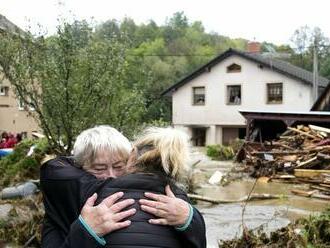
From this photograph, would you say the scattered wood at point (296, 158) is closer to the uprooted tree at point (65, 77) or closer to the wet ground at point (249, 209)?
the wet ground at point (249, 209)

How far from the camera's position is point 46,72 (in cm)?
1031

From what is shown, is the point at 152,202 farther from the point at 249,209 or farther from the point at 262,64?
the point at 262,64

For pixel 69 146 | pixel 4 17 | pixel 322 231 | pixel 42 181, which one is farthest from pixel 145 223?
pixel 4 17

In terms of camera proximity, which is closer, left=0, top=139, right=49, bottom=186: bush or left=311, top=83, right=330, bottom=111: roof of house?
left=0, top=139, right=49, bottom=186: bush

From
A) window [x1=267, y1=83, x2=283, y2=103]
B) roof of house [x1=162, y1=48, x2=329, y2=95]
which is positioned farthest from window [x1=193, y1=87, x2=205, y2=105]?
window [x1=267, y1=83, x2=283, y2=103]

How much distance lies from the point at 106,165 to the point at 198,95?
130 feet

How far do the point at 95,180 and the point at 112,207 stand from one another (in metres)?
0.26

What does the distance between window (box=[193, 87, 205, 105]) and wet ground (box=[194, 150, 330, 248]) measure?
25.0 m

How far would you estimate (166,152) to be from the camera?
247 cm

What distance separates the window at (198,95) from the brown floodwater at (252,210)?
2616 centimetres

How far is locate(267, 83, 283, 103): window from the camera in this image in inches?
1517

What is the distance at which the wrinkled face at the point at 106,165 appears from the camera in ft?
9.14

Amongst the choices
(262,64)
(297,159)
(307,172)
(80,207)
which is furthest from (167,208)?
(262,64)

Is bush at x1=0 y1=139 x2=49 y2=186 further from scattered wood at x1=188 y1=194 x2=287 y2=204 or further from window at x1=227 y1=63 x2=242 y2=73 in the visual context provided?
window at x1=227 y1=63 x2=242 y2=73
